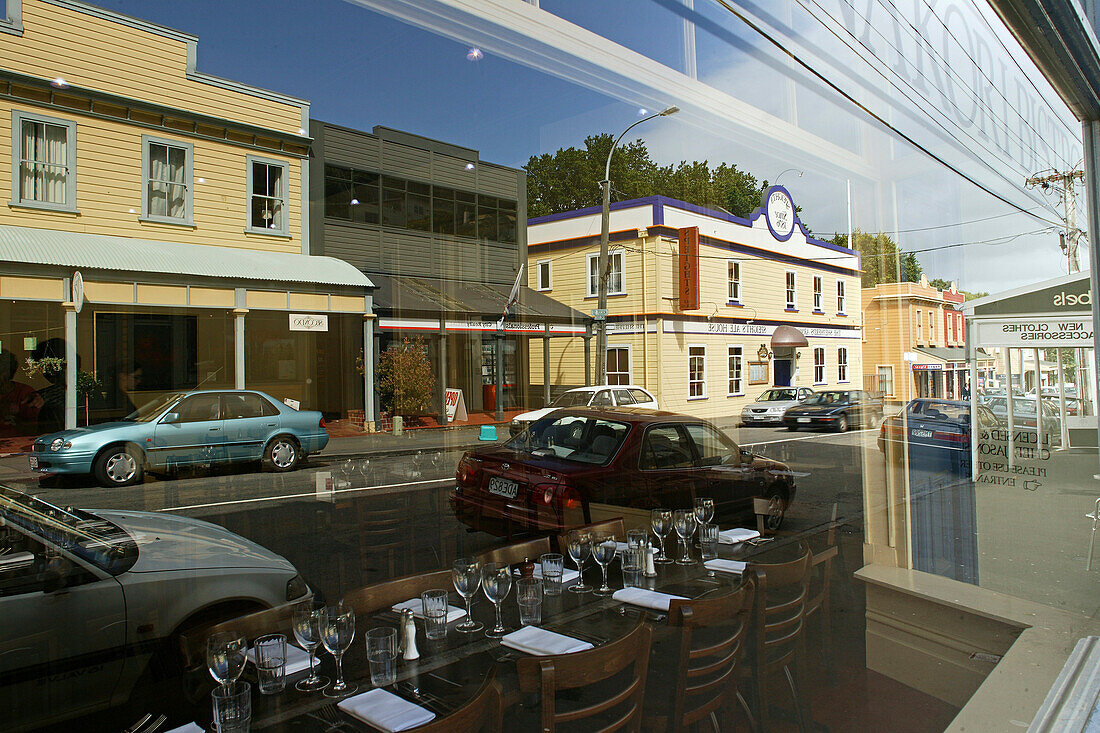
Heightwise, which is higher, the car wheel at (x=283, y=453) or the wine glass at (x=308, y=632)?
the car wheel at (x=283, y=453)

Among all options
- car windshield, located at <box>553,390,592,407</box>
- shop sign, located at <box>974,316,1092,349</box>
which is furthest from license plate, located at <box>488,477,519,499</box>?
shop sign, located at <box>974,316,1092,349</box>

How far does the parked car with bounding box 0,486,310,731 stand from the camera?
2.12 meters

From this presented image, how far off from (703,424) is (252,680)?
3.78 metres

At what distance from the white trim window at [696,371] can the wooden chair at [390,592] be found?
3.03 m

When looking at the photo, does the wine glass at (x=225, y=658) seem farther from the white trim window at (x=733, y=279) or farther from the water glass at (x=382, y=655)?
the white trim window at (x=733, y=279)

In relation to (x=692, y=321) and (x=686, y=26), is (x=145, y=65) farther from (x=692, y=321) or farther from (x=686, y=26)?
(x=692, y=321)

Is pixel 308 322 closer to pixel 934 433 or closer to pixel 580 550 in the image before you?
pixel 580 550

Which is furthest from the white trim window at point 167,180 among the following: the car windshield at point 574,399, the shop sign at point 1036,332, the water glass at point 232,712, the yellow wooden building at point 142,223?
the shop sign at point 1036,332

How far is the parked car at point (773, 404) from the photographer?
5.62m

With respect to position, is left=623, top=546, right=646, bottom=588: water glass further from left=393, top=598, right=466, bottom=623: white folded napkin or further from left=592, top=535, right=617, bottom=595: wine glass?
left=393, top=598, right=466, bottom=623: white folded napkin

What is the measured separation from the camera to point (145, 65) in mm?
2570

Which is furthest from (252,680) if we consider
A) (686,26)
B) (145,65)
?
(686,26)

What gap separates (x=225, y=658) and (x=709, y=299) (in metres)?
4.36

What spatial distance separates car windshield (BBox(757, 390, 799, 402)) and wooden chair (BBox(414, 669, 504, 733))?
14.8ft
